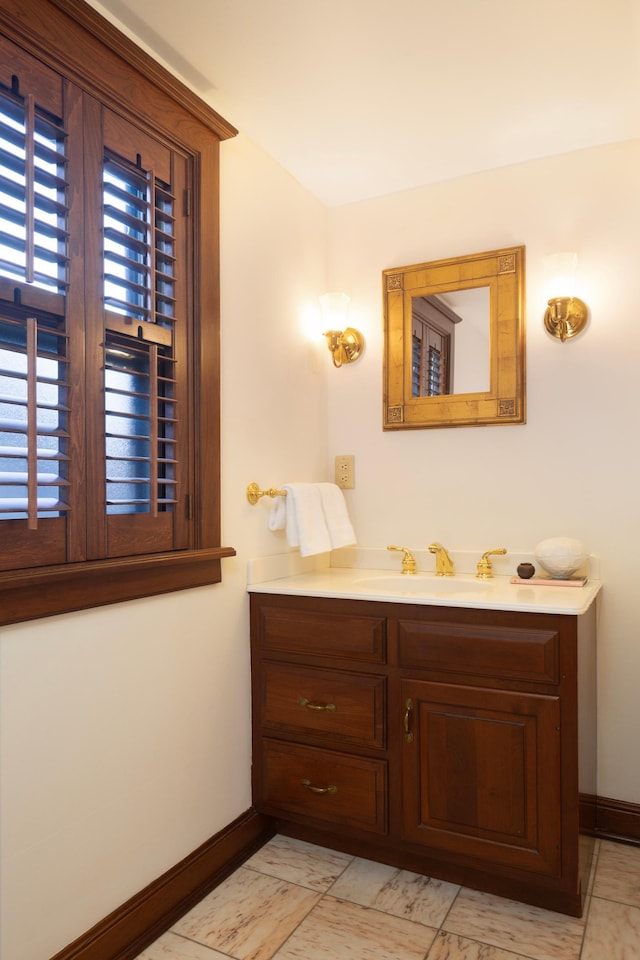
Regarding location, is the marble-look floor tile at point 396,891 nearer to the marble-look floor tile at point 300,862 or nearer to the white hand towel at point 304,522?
the marble-look floor tile at point 300,862

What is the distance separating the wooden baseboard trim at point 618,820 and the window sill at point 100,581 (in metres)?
1.49

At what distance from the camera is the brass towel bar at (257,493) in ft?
7.10

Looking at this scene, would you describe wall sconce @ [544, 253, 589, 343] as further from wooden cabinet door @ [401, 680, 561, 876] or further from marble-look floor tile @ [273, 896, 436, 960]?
marble-look floor tile @ [273, 896, 436, 960]

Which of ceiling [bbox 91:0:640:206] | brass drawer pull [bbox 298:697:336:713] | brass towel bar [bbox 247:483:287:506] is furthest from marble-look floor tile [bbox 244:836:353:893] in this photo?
ceiling [bbox 91:0:640:206]

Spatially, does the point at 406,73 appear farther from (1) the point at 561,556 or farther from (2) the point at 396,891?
(2) the point at 396,891

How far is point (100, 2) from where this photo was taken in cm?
157

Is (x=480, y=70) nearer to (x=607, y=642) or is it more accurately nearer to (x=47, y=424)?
(x=47, y=424)

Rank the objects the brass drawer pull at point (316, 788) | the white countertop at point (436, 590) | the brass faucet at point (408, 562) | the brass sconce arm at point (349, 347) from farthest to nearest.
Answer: the brass sconce arm at point (349, 347) < the brass faucet at point (408, 562) < the brass drawer pull at point (316, 788) < the white countertop at point (436, 590)

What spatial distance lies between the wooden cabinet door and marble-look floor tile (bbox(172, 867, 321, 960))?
38 centimetres

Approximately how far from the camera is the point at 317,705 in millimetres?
2020

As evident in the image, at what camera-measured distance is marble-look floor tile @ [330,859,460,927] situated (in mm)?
1776

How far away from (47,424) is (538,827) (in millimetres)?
1588

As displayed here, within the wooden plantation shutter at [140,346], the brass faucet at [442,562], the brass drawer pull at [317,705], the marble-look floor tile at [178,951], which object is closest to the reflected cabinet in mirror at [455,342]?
the brass faucet at [442,562]

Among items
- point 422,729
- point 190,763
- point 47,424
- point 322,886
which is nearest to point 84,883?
point 190,763
